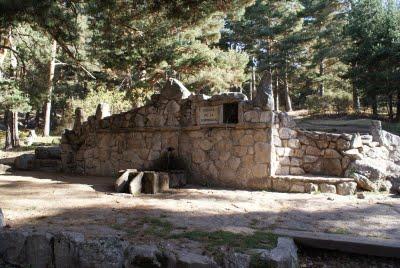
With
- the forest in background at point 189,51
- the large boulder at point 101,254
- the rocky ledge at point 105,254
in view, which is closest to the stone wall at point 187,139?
the forest in background at point 189,51

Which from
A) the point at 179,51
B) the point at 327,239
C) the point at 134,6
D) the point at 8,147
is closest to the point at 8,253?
the point at 327,239

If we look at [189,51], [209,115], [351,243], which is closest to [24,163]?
[209,115]

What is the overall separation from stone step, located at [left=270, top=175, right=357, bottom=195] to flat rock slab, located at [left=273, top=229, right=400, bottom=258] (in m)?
3.25

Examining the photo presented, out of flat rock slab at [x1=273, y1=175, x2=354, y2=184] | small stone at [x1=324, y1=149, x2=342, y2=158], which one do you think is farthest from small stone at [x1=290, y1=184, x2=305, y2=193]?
small stone at [x1=324, y1=149, x2=342, y2=158]

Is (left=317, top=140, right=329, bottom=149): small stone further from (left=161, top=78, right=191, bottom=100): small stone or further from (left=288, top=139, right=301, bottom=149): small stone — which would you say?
(left=161, top=78, right=191, bottom=100): small stone

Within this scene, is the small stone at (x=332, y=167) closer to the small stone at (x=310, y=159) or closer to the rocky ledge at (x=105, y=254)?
the small stone at (x=310, y=159)

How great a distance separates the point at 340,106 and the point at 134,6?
15700 millimetres

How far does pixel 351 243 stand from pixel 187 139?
18.5 ft

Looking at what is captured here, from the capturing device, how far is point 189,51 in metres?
15.2

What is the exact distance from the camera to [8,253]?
3.51 metres

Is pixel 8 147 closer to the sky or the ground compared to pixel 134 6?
closer to the ground

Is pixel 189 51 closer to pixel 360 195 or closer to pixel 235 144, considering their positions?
pixel 235 144

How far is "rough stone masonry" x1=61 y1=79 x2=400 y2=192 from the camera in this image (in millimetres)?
8086

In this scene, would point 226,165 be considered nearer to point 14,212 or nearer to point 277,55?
point 14,212
